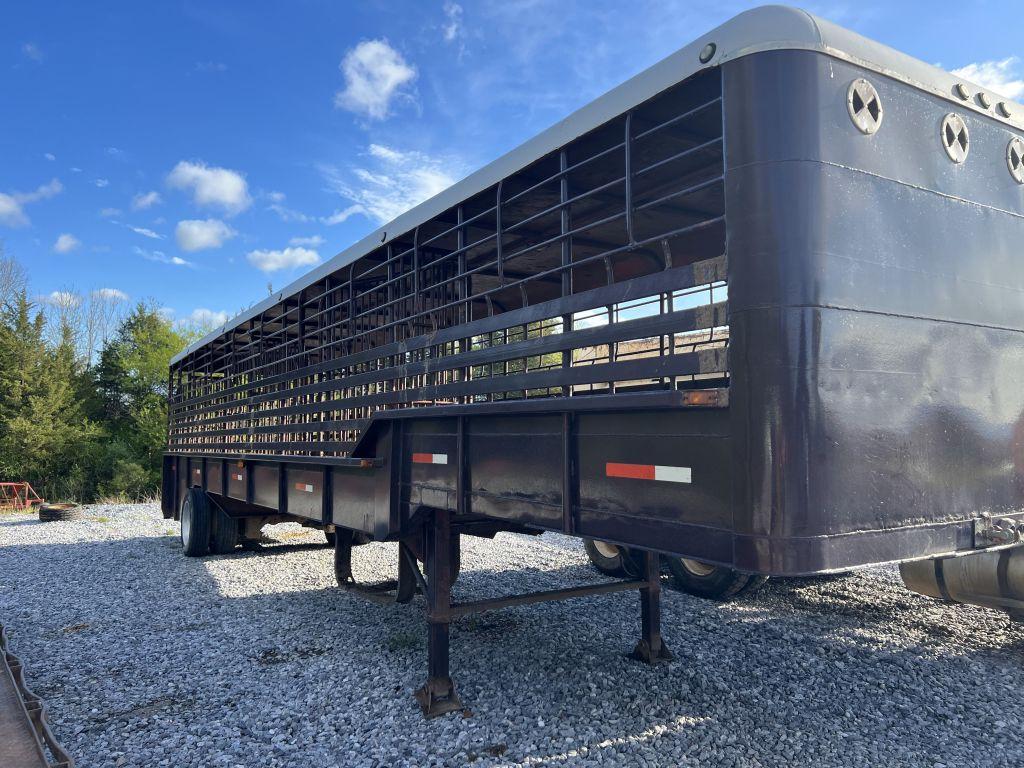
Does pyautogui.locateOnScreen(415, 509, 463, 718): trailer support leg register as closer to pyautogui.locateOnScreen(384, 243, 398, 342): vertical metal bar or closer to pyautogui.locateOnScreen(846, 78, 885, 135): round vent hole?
pyautogui.locateOnScreen(384, 243, 398, 342): vertical metal bar

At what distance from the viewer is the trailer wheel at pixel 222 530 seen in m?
9.14

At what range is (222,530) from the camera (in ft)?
30.1

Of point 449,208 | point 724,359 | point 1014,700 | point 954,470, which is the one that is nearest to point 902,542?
point 954,470

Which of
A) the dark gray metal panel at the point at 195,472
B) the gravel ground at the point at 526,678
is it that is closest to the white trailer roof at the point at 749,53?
the gravel ground at the point at 526,678


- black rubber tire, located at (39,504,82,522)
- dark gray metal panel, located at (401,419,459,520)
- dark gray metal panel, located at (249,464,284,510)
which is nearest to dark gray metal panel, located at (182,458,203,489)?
dark gray metal panel, located at (249,464,284,510)

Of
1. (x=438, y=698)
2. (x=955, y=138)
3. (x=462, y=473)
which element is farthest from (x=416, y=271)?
(x=955, y=138)

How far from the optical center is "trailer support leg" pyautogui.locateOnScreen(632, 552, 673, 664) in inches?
191

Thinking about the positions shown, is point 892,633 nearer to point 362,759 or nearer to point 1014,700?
point 1014,700

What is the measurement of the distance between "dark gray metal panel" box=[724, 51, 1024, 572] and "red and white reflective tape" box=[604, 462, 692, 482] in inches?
10.9

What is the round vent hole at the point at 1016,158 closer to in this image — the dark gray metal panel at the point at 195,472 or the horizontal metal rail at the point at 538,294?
the horizontal metal rail at the point at 538,294

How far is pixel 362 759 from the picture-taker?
3473 millimetres

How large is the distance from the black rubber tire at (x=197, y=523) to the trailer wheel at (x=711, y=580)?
6.01 m

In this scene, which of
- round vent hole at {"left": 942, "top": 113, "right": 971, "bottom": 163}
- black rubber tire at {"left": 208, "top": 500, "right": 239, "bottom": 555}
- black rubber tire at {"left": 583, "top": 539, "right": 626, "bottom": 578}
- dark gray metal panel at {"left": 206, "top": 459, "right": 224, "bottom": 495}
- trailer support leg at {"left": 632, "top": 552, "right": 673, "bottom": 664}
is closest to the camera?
round vent hole at {"left": 942, "top": 113, "right": 971, "bottom": 163}

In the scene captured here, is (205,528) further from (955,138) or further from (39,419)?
(39,419)
